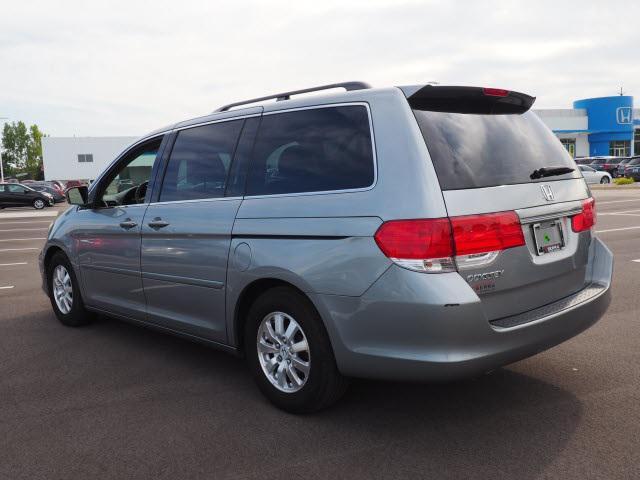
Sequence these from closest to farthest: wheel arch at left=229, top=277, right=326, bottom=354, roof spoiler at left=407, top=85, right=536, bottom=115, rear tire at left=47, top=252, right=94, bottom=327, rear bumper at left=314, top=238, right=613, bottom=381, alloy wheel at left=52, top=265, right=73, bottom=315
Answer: rear bumper at left=314, top=238, right=613, bottom=381, roof spoiler at left=407, top=85, right=536, bottom=115, wheel arch at left=229, top=277, right=326, bottom=354, rear tire at left=47, top=252, right=94, bottom=327, alloy wheel at left=52, top=265, right=73, bottom=315

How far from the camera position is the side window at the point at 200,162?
14.0 feet

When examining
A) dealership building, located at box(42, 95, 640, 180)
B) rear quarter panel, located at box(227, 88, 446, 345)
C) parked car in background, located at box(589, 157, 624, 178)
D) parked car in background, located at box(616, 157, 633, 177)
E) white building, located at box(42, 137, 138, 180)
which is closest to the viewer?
rear quarter panel, located at box(227, 88, 446, 345)

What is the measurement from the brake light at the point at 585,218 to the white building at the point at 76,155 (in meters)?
78.2

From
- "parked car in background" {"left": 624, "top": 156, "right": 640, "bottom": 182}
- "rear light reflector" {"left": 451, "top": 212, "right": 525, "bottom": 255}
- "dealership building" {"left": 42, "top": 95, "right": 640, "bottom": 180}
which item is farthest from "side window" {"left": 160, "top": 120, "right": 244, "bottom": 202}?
"dealership building" {"left": 42, "top": 95, "right": 640, "bottom": 180}

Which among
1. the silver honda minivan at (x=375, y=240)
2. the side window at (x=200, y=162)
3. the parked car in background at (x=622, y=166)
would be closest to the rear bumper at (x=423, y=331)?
the silver honda minivan at (x=375, y=240)

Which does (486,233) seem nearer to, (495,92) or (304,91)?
(495,92)

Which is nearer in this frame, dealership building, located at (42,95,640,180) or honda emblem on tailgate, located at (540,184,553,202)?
honda emblem on tailgate, located at (540,184,553,202)

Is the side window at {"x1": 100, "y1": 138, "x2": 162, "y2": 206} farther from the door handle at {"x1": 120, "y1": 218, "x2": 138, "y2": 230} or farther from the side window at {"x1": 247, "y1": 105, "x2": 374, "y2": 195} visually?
the side window at {"x1": 247, "y1": 105, "x2": 374, "y2": 195}

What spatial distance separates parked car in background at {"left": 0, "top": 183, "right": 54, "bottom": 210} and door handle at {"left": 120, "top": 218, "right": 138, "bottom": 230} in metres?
32.9

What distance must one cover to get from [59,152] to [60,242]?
7804 cm

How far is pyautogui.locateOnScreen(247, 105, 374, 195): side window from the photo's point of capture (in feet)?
11.3

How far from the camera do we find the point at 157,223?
4.57 meters

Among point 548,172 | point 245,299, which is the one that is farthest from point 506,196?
point 245,299

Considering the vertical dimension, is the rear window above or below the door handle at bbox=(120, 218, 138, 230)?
above
